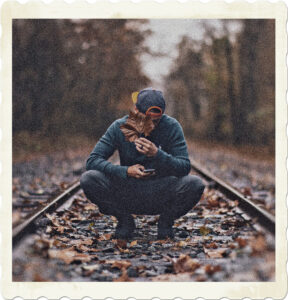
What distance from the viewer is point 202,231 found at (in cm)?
502

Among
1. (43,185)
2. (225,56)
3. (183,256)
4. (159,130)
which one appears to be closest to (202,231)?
(183,256)

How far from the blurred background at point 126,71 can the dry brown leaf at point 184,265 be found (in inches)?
60.6

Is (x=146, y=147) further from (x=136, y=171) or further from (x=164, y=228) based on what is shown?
(x=164, y=228)

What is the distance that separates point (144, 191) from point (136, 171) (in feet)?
0.90

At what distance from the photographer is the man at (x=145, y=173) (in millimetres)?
4473

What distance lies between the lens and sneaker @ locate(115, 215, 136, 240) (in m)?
4.78

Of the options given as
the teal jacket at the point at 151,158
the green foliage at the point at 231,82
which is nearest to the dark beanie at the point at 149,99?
the teal jacket at the point at 151,158

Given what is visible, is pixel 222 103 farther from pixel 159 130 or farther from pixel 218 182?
pixel 159 130

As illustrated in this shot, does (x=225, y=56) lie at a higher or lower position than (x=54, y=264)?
higher

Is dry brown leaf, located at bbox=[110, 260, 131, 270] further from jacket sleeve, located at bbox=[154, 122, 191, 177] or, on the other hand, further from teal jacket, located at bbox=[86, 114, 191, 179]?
jacket sleeve, located at bbox=[154, 122, 191, 177]

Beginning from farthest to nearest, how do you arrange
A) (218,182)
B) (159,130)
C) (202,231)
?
(218,182)
(202,231)
(159,130)

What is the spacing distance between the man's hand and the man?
29mm

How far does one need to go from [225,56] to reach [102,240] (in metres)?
3.14

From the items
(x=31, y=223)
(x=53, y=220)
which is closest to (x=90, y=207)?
(x=53, y=220)
